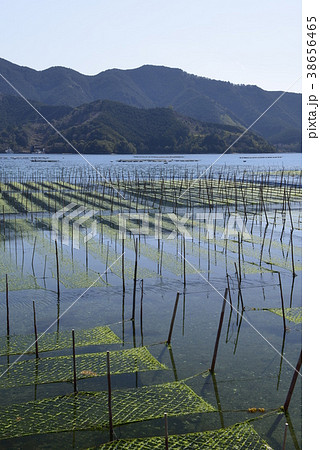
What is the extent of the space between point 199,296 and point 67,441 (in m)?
4.84

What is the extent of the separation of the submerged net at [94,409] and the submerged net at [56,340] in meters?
1.41

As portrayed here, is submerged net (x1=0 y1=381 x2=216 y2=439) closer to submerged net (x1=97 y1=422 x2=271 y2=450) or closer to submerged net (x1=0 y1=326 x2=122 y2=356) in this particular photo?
submerged net (x1=97 y1=422 x2=271 y2=450)

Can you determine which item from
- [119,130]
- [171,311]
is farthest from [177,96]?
[171,311]

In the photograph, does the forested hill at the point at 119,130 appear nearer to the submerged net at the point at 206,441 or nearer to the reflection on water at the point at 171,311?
the reflection on water at the point at 171,311

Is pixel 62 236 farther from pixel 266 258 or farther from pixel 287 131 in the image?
pixel 287 131

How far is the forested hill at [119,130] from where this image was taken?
3445 inches

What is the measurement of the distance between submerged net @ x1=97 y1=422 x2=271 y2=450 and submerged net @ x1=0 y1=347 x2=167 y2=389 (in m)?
1.43

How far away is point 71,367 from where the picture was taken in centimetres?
620

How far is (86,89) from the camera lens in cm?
15388

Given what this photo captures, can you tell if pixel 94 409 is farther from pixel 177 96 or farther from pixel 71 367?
pixel 177 96

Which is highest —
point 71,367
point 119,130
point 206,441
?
point 119,130

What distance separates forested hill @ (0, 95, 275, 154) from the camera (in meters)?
87.5

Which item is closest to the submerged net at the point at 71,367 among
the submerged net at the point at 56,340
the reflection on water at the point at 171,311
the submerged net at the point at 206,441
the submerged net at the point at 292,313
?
the reflection on water at the point at 171,311

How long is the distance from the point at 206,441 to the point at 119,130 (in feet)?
285
